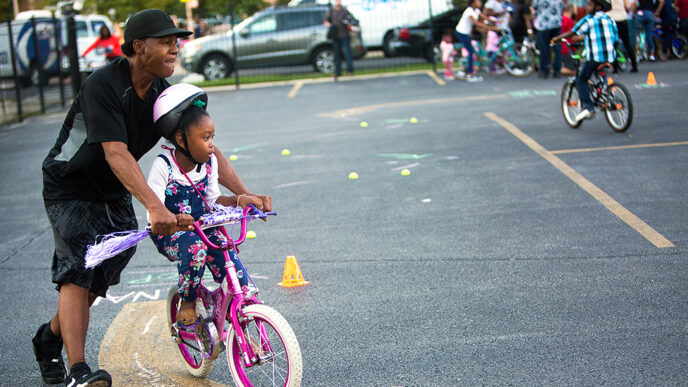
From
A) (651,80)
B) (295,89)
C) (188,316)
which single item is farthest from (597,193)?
(295,89)

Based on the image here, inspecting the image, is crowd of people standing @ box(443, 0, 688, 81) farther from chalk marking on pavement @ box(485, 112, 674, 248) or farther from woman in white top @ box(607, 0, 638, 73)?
chalk marking on pavement @ box(485, 112, 674, 248)

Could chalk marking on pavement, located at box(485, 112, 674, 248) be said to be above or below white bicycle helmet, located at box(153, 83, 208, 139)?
below

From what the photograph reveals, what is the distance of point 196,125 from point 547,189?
488 centimetres

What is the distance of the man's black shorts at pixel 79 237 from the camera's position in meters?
3.77

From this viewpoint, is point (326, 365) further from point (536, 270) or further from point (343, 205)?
point (343, 205)

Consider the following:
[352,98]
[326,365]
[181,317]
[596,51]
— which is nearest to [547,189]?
[596,51]

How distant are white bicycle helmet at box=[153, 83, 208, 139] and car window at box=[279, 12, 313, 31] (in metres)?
17.0

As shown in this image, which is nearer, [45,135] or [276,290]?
[276,290]

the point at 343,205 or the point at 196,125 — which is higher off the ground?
the point at 196,125

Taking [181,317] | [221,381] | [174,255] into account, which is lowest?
[221,381]

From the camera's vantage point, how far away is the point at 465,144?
10.1m

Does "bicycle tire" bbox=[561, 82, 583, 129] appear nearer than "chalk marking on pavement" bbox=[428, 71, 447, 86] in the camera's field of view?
Yes

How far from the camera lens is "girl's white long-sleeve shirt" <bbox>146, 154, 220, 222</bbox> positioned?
367 cm

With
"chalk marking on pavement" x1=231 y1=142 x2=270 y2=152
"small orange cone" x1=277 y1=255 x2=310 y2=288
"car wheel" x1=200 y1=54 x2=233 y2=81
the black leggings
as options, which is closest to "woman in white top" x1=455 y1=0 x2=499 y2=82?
the black leggings
